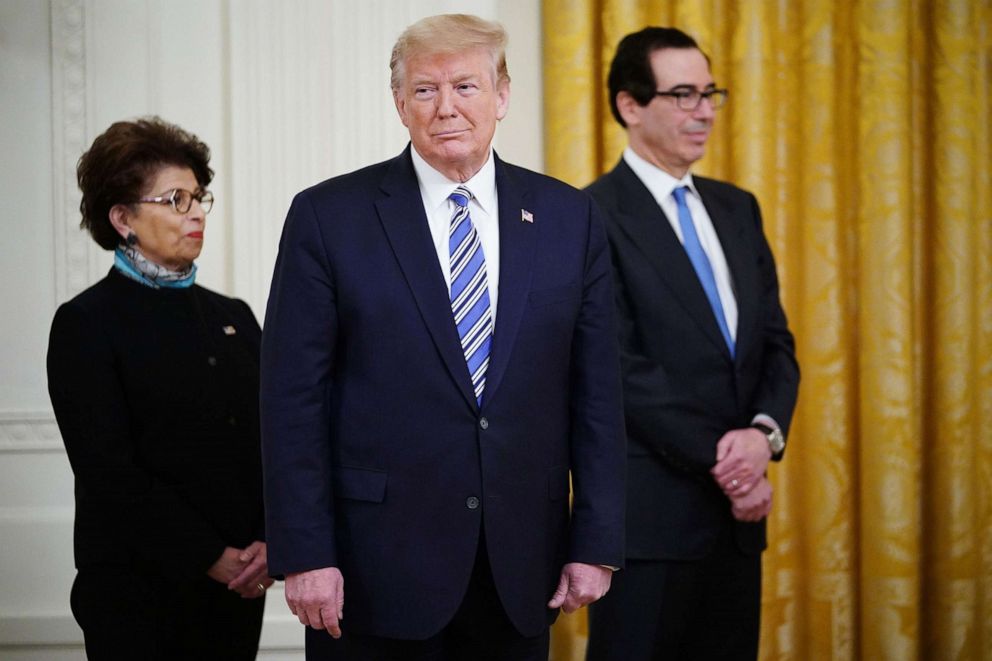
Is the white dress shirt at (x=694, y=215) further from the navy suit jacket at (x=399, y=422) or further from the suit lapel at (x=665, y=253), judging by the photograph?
the navy suit jacket at (x=399, y=422)

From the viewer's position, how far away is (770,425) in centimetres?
255

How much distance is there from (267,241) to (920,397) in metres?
2.11

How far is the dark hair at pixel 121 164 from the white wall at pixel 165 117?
0.91 meters

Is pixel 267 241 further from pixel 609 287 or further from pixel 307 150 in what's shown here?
pixel 609 287

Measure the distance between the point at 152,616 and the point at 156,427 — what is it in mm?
379

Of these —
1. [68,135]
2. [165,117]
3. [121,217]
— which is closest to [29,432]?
[68,135]

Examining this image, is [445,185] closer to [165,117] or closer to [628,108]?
[628,108]

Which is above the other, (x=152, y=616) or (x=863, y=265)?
(x=863, y=265)

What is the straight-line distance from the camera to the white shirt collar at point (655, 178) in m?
2.65

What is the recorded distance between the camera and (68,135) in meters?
3.36

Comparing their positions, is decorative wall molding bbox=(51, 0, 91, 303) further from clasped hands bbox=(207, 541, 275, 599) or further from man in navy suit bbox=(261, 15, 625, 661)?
man in navy suit bbox=(261, 15, 625, 661)

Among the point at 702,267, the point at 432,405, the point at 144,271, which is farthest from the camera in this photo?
the point at 702,267

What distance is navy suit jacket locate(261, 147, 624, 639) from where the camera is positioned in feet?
5.73

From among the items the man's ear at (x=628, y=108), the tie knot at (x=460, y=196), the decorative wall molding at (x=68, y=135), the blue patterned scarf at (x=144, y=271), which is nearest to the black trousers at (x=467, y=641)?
the tie knot at (x=460, y=196)
